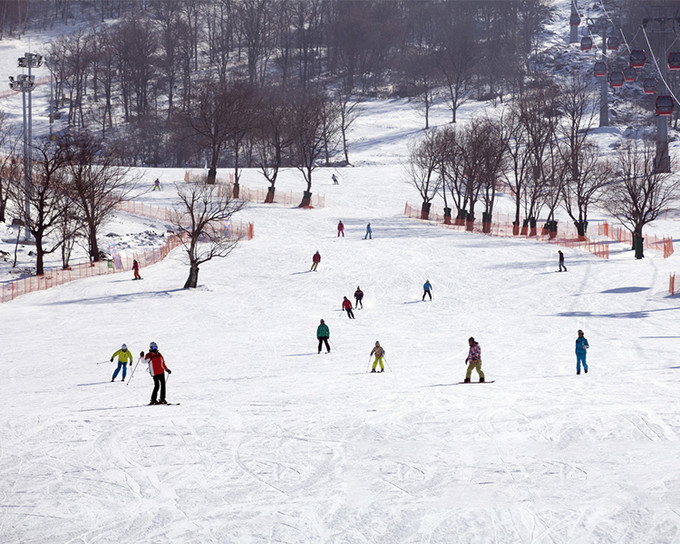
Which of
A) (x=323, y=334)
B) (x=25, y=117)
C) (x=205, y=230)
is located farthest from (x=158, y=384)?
(x=205, y=230)

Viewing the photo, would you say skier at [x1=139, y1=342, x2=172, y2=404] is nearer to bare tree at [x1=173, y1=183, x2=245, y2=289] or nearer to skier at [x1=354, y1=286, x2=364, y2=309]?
→ skier at [x1=354, y1=286, x2=364, y2=309]

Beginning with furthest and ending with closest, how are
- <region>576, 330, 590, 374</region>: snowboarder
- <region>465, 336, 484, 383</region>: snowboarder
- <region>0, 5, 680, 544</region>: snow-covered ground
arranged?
<region>576, 330, 590, 374</region>: snowboarder, <region>465, 336, 484, 383</region>: snowboarder, <region>0, 5, 680, 544</region>: snow-covered ground

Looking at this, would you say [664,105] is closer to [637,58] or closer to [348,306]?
[637,58]

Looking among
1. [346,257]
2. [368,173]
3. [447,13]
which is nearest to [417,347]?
[346,257]

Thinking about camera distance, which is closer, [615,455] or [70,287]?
[615,455]

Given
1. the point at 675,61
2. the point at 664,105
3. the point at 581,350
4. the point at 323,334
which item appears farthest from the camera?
the point at 664,105

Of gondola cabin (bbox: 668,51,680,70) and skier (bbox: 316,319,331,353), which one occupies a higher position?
gondola cabin (bbox: 668,51,680,70)

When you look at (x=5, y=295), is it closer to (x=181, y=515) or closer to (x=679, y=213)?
(x=181, y=515)

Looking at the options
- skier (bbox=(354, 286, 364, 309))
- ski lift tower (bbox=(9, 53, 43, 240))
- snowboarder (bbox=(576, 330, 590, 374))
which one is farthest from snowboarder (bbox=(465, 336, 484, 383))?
ski lift tower (bbox=(9, 53, 43, 240))

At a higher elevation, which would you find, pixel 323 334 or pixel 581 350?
pixel 581 350
